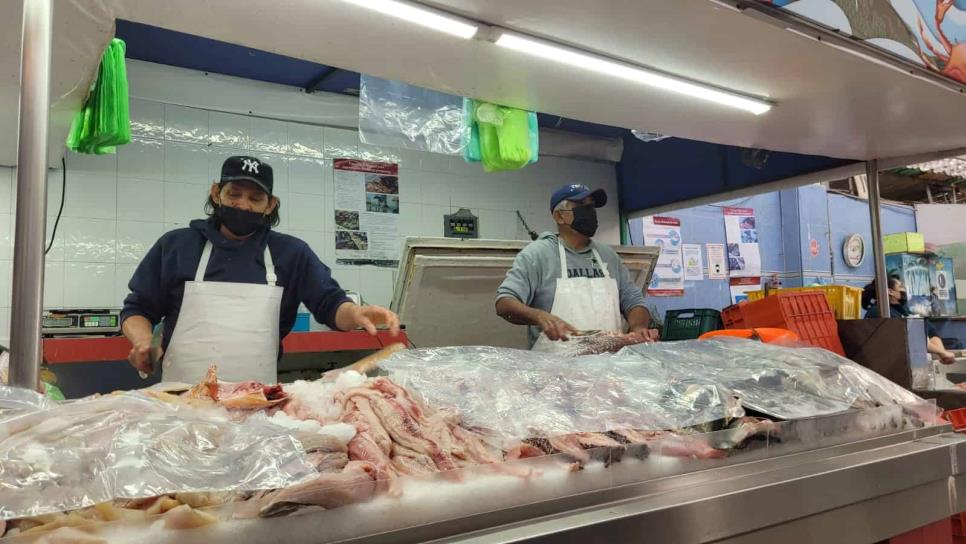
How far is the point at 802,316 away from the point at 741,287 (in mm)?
4578

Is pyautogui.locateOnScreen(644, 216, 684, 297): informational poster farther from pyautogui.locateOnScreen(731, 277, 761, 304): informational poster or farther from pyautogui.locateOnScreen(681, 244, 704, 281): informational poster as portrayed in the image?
pyautogui.locateOnScreen(731, 277, 761, 304): informational poster

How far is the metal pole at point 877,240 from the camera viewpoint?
3.54 metres

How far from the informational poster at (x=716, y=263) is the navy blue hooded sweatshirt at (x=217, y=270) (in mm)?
5401

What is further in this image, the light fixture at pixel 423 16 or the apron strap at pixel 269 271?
the apron strap at pixel 269 271

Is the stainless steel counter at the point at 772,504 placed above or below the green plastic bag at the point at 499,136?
below

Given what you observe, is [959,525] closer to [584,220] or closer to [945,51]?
[945,51]

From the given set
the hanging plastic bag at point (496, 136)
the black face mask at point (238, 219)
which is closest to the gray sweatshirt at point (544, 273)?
the hanging plastic bag at point (496, 136)

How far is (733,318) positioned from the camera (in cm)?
331

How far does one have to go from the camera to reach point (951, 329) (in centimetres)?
782

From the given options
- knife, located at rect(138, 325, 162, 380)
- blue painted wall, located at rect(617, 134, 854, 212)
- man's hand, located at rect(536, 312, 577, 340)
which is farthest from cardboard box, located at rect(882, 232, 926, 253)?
knife, located at rect(138, 325, 162, 380)

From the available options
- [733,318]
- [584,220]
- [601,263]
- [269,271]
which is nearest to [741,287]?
[733,318]

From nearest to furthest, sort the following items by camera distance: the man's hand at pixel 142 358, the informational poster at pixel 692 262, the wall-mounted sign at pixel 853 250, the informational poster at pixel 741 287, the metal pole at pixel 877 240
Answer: the man's hand at pixel 142 358 < the metal pole at pixel 877 240 < the informational poster at pixel 692 262 < the informational poster at pixel 741 287 < the wall-mounted sign at pixel 853 250

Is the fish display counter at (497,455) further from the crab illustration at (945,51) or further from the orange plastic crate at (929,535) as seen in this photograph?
the crab illustration at (945,51)

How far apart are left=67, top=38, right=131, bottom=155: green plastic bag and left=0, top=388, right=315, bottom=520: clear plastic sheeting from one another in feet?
5.24
